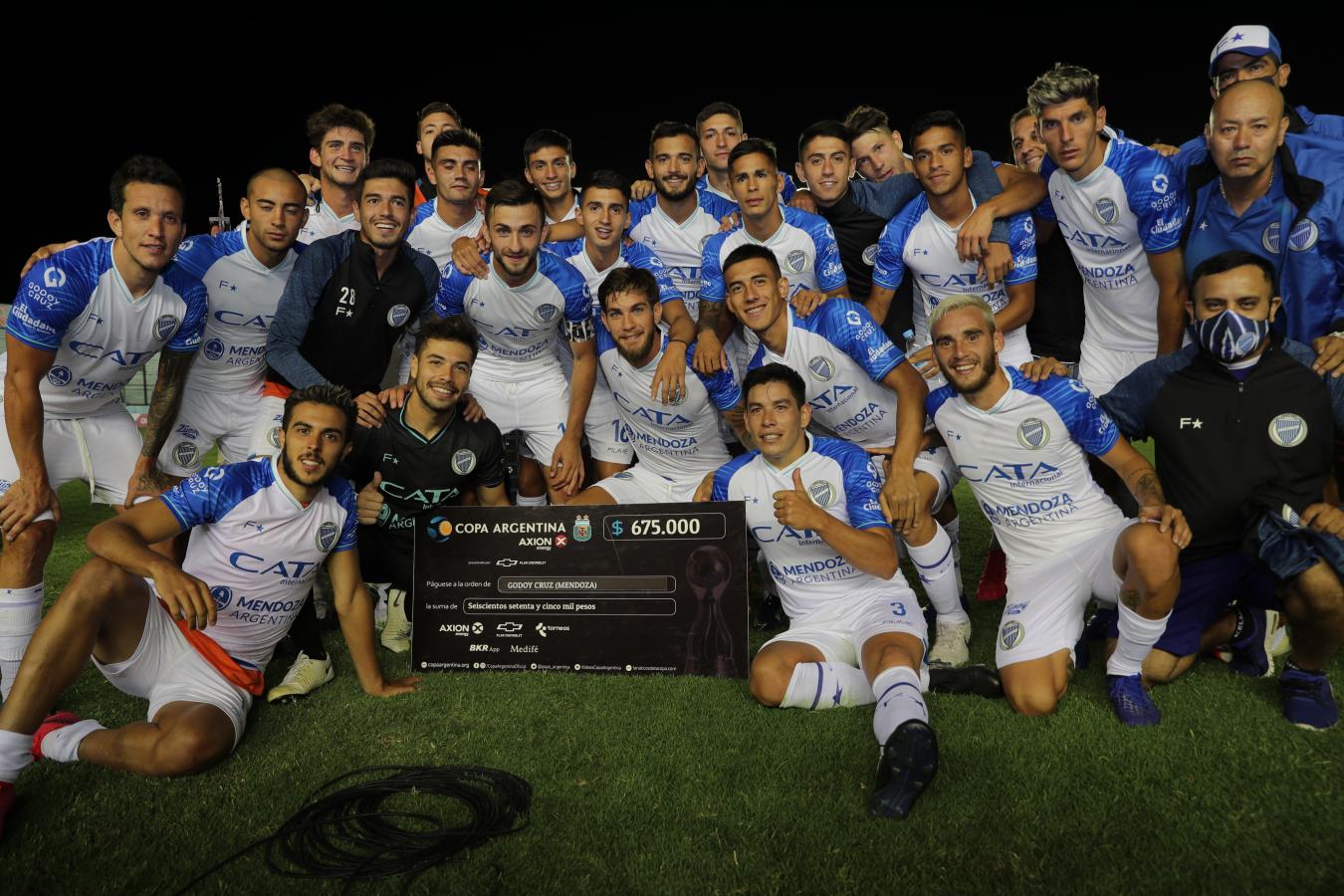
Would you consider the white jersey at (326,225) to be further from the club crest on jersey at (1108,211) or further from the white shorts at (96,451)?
the club crest on jersey at (1108,211)

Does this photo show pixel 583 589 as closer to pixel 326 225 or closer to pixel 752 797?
pixel 752 797

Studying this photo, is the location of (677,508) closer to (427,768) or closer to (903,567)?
(427,768)

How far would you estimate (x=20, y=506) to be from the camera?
3.23m

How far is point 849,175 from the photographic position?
4738 millimetres

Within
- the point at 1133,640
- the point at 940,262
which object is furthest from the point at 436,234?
the point at 1133,640

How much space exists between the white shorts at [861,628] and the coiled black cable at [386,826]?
1227 millimetres

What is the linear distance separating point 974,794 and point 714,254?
9.52 ft

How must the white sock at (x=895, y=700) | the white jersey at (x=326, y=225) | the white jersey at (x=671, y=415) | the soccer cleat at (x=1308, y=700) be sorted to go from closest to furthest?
1. the white sock at (x=895, y=700)
2. the soccer cleat at (x=1308, y=700)
3. the white jersey at (x=671, y=415)
4. the white jersey at (x=326, y=225)

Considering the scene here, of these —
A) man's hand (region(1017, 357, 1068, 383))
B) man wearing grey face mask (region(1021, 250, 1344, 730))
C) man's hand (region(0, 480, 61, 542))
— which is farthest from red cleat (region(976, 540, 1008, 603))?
man's hand (region(0, 480, 61, 542))

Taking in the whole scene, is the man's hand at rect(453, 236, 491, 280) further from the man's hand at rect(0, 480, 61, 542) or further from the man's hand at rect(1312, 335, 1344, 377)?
the man's hand at rect(1312, 335, 1344, 377)

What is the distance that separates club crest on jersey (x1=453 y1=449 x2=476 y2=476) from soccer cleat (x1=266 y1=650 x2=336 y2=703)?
998mm

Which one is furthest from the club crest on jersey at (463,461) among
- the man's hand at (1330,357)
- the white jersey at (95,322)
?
the man's hand at (1330,357)

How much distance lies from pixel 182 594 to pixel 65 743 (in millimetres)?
641

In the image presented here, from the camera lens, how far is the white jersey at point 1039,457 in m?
3.50
